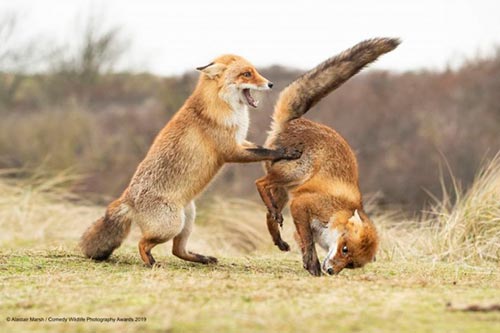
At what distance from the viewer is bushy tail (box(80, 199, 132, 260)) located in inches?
307

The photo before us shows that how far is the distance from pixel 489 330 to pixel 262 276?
260 centimetres

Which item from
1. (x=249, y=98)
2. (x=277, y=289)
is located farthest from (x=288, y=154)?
(x=277, y=289)

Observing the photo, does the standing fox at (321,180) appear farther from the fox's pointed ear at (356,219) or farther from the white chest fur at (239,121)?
the white chest fur at (239,121)

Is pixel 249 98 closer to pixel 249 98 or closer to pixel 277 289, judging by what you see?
pixel 249 98

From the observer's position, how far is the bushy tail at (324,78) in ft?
27.0

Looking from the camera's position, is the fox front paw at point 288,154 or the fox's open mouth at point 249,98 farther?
the fox's open mouth at point 249,98

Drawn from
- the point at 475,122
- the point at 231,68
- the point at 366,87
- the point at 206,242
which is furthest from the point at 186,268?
the point at 366,87

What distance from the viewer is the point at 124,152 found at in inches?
1035

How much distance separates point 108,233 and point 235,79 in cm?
196

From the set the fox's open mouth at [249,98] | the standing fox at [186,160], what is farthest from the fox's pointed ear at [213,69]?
the fox's open mouth at [249,98]

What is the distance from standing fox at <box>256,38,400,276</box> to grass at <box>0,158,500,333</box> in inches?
12.3

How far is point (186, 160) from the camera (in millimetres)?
7809

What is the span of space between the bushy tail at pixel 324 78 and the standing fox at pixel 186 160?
1.70 ft

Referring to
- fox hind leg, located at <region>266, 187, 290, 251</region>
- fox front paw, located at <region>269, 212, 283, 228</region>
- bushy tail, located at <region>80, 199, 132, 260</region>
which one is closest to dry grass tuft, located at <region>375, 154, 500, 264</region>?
fox hind leg, located at <region>266, 187, 290, 251</region>
